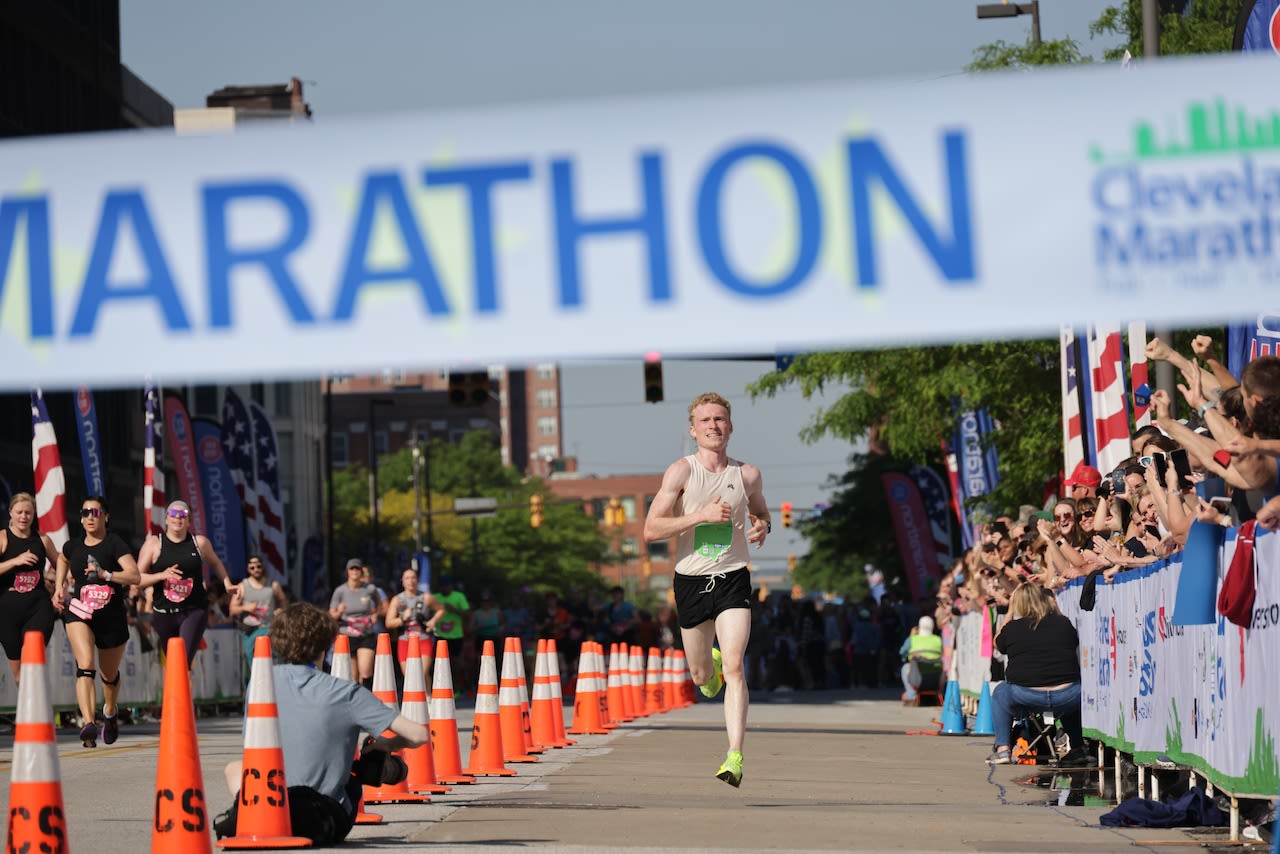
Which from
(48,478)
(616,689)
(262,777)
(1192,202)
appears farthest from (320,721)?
(616,689)

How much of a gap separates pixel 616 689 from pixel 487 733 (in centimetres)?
1218

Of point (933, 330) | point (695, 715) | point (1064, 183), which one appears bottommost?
point (695, 715)

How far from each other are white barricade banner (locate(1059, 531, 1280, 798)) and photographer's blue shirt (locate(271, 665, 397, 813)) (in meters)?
3.45

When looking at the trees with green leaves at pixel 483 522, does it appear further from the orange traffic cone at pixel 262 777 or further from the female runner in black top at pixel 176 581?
the orange traffic cone at pixel 262 777

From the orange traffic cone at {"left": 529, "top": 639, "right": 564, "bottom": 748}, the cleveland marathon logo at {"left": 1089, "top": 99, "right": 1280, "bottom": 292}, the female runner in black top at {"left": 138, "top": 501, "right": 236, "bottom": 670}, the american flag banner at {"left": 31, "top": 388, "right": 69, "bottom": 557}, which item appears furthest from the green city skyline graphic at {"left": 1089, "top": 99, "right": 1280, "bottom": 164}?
the american flag banner at {"left": 31, "top": 388, "right": 69, "bottom": 557}

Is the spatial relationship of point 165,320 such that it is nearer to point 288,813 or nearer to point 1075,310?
point 288,813

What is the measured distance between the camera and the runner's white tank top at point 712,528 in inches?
459

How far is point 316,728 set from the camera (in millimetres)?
9133

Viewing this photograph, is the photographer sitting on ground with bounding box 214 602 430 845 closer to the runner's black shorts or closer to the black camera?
the black camera

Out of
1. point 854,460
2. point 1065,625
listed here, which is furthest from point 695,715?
point 854,460

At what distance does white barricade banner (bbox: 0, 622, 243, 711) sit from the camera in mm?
21406

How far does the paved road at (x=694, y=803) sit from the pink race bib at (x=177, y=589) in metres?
1.12

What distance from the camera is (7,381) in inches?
307

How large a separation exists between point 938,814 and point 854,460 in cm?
5747
